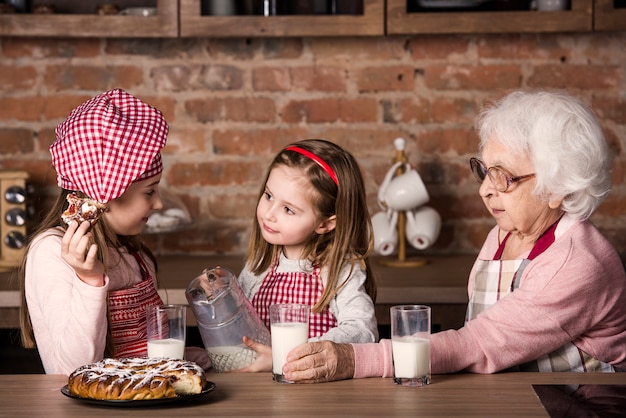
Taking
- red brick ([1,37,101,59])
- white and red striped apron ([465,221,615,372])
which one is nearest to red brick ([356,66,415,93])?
red brick ([1,37,101,59])

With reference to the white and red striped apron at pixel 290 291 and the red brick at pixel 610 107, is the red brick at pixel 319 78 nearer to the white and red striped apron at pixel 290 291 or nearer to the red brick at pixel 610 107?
the red brick at pixel 610 107

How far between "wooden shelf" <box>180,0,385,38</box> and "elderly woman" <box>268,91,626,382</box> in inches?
38.5

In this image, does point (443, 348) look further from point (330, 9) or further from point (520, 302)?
point (330, 9)

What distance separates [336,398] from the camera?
1528 millimetres

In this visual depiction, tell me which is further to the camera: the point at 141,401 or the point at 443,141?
the point at 443,141

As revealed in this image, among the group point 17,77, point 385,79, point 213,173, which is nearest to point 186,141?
point 213,173

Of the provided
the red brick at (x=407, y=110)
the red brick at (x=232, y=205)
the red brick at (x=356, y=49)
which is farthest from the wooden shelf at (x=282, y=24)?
the red brick at (x=232, y=205)

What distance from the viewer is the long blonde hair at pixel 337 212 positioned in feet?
7.09

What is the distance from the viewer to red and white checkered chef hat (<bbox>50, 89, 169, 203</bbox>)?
1.84 metres

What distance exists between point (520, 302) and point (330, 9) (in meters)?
1.55

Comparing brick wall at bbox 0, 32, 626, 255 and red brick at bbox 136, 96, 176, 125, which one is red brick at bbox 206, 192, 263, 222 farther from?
red brick at bbox 136, 96, 176, 125

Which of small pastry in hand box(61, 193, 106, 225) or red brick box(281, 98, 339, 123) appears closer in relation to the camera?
small pastry in hand box(61, 193, 106, 225)

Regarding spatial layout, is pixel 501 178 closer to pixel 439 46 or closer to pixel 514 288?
pixel 514 288

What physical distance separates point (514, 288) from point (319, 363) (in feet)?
1.76
